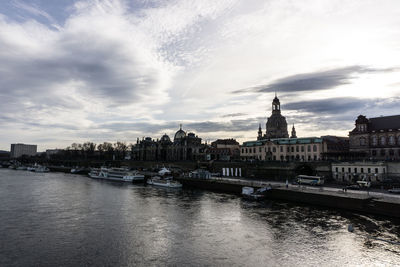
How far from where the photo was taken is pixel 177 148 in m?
167

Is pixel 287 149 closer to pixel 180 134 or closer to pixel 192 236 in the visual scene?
pixel 192 236

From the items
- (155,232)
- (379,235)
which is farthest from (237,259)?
(379,235)

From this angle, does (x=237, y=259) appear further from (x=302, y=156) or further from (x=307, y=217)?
(x=302, y=156)

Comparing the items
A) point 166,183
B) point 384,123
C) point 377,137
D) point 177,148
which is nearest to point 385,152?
point 377,137

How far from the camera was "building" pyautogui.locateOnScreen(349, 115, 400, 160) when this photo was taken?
7662cm

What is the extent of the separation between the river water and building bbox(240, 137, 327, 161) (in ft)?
151

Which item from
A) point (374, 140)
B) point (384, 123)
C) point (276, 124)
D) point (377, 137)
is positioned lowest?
point (374, 140)

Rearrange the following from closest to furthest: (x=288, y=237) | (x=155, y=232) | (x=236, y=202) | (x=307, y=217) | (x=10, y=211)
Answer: (x=288, y=237) → (x=155, y=232) → (x=307, y=217) → (x=10, y=211) → (x=236, y=202)

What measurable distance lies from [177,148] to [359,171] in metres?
114

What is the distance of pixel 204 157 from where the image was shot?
14962 centimetres

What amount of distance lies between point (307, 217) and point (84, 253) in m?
29.8

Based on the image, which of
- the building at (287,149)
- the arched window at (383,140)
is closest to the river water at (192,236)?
the arched window at (383,140)

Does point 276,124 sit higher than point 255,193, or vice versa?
point 276,124

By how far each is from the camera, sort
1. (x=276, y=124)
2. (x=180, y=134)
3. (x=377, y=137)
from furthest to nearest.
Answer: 1. (x=180, y=134)
2. (x=276, y=124)
3. (x=377, y=137)
